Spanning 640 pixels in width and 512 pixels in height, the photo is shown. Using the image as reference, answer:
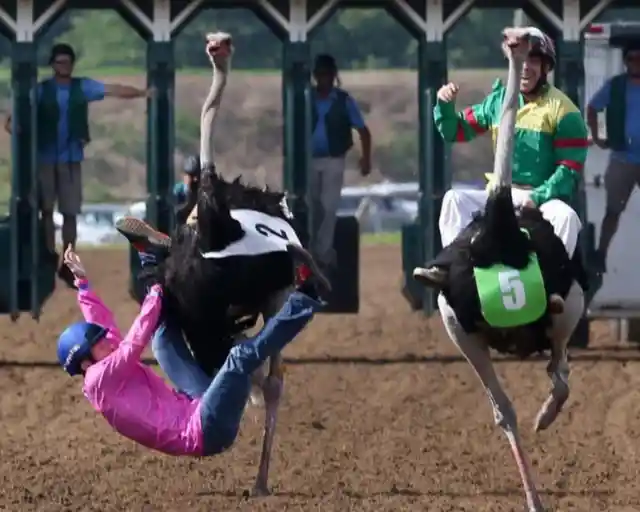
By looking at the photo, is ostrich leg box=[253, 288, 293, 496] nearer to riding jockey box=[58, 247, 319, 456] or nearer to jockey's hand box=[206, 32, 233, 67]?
riding jockey box=[58, 247, 319, 456]

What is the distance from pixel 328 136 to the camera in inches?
611

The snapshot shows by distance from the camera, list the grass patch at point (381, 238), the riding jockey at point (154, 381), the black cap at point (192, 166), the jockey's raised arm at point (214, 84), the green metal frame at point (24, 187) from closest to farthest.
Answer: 1. the riding jockey at point (154, 381)
2. the jockey's raised arm at point (214, 84)
3. the black cap at point (192, 166)
4. the green metal frame at point (24, 187)
5. the grass patch at point (381, 238)

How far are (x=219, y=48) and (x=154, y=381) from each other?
171cm

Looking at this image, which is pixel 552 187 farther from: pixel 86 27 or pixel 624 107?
pixel 86 27

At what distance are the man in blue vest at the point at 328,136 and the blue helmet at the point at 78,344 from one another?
260 inches

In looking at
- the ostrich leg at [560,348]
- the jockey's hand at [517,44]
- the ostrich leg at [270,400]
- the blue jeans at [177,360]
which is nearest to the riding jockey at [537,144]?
the jockey's hand at [517,44]

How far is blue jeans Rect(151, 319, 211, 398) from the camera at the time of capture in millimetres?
9203

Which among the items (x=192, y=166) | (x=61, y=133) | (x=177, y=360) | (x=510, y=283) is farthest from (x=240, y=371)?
(x=61, y=133)

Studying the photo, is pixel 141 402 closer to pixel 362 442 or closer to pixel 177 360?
pixel 177 360

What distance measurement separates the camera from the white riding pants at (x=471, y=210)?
351 inches

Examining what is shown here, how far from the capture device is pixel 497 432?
11.6m

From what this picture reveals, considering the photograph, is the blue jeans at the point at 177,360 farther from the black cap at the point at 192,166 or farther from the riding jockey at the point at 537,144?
the black cap at the point at 192,166

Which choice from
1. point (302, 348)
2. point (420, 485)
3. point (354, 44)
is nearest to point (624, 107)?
point (302, 348)

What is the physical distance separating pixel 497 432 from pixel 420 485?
1.90 meters
